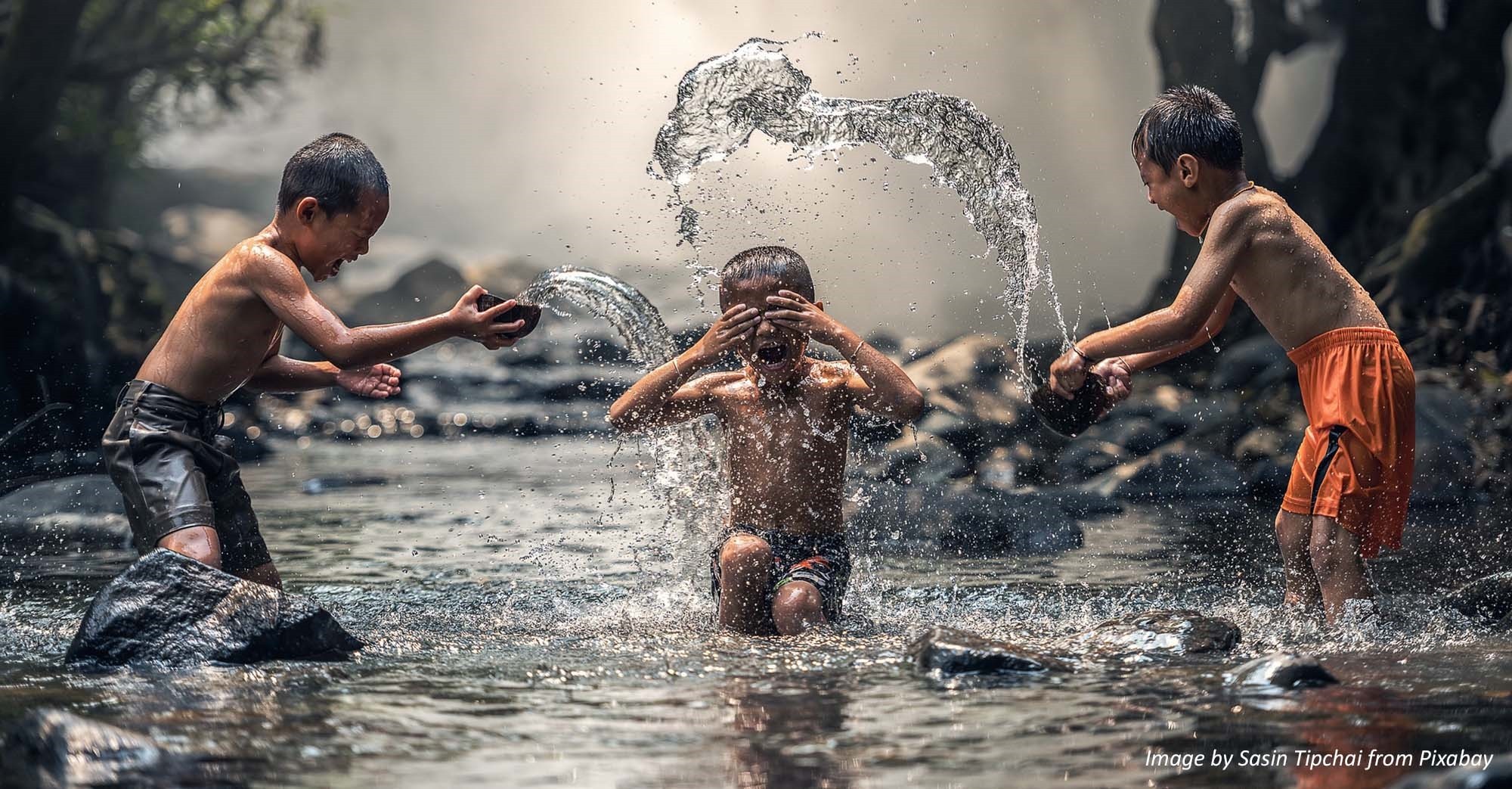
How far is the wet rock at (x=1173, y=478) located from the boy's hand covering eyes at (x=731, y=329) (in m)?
4.17

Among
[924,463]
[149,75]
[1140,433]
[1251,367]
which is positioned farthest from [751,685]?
[149,75]

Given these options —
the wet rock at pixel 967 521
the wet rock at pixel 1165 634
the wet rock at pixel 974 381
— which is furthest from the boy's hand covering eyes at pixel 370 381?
the wet rock at pixel 974 381

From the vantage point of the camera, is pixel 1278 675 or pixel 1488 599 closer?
pixel 1278 675

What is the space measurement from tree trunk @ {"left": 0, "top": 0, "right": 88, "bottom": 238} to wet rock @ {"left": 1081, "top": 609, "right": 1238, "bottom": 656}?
10.4 metres

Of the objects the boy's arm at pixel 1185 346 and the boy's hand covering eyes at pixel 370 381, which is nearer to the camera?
the boy's arm at pixel 1185 346

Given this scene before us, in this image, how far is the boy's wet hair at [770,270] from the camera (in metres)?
3.61

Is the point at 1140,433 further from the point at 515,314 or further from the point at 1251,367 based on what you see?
the point at 515,314

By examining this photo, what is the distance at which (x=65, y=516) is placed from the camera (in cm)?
591

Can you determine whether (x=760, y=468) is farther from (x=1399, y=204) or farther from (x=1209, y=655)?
(x=1399, y=204)

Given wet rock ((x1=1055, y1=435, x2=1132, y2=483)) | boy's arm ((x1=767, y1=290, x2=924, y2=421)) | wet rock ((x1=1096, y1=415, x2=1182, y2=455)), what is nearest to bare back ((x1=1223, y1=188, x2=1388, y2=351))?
boy's arm ((x1=767, y1=290, x2=924, y2=421))

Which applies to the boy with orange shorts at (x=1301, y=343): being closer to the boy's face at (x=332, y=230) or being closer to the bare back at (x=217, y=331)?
the boy's face at (x=332, y=230)

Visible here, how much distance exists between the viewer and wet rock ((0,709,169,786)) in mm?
2162

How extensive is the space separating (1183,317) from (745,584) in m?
1.24

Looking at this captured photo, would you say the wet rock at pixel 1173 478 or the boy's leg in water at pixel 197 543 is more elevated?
the boy's leg in water at pixel 197 543
